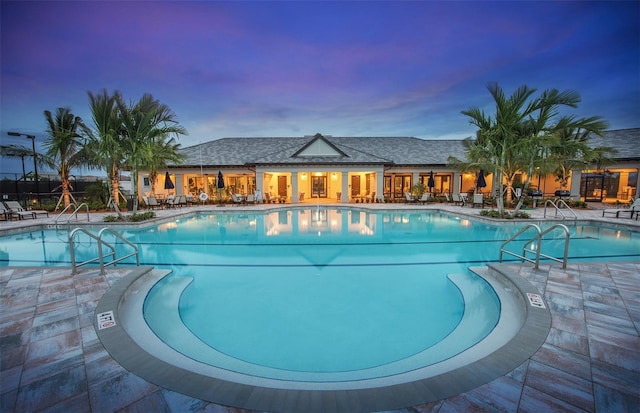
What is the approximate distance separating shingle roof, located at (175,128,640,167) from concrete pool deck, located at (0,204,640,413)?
17.5 meters

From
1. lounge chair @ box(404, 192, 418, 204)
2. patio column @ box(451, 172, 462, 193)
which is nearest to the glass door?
lounge chair @ box(404, 192, 418, 204)

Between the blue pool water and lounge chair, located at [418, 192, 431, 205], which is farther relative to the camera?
lounge chair, located at [418, 192, 431, 205]

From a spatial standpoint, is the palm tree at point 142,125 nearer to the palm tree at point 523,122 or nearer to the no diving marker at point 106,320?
Answer: the no diving marker at point 106,320

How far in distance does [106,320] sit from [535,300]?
5839mm

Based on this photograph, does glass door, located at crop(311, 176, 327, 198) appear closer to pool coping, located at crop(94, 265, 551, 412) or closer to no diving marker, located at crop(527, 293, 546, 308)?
no diving marker, located at crop(527, 293, 546, 308)

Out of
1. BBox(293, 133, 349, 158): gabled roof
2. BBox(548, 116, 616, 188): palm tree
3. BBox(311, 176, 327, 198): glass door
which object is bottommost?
BBox(311, 176, 327, 198): glass door

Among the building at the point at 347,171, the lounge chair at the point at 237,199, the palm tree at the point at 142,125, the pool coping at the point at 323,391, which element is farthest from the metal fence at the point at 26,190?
the pool coping at the point at 323,391

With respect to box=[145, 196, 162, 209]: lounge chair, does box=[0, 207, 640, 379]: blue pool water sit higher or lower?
lower

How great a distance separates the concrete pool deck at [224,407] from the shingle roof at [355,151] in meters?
17.5

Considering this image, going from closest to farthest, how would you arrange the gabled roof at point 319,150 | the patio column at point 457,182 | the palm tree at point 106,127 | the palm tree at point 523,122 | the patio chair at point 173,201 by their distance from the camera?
1. the palm tree at point 523,122
2. the palm tree at point 106,127
3. the patio chair at point 173,201
4. the gabled roof at point 319,150
5. the patio column at point 457,182

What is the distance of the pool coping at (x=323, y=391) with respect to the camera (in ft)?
7.08

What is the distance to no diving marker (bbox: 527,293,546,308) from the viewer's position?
3.81 m

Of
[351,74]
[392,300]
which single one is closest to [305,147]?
[351,74]

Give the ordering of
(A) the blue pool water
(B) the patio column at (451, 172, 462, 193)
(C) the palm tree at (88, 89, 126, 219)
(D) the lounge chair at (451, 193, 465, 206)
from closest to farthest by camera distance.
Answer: (A) the blue pool water < (C) the palm tree at (88, 89, 126, 219) < (D) the lounge chair at (451, 193, 465, 206) < (B) the patio column at (451, 172, 462, 193)
